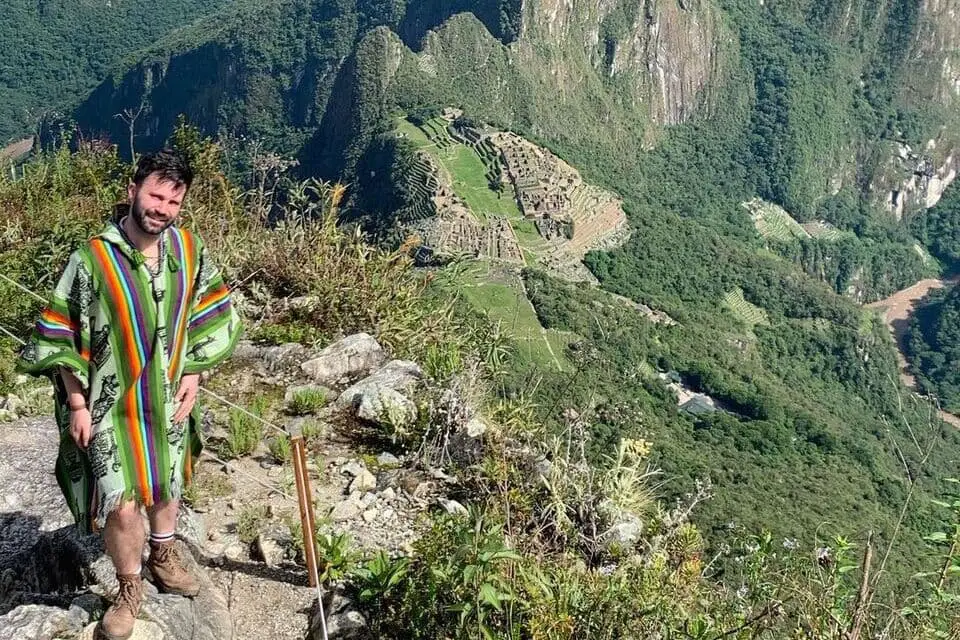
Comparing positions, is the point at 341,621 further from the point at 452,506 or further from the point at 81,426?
the point at 81,426

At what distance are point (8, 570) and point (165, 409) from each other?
118 centimetres

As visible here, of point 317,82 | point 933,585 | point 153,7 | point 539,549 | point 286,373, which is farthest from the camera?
point 153,7

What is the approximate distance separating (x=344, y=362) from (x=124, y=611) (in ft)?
9.51

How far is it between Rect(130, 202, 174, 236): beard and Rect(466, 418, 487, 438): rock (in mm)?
2348

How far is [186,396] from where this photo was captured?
2.96 m

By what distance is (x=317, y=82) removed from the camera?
121375 mm

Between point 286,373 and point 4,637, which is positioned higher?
point 4,637

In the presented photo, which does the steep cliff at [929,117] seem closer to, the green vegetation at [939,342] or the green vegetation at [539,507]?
the green vegetation at [939,342]

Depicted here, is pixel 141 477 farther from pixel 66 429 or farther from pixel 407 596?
pixel 407 596

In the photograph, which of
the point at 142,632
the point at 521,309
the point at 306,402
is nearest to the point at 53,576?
the point at 142,632

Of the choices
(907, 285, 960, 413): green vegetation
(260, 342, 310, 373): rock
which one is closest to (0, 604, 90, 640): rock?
(260, 342, 310, 373): rock

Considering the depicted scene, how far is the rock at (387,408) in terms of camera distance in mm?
4848

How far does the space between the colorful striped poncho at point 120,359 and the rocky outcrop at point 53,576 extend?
0.32 metres

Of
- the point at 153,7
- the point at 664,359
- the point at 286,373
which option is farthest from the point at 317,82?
the point at 286,373
